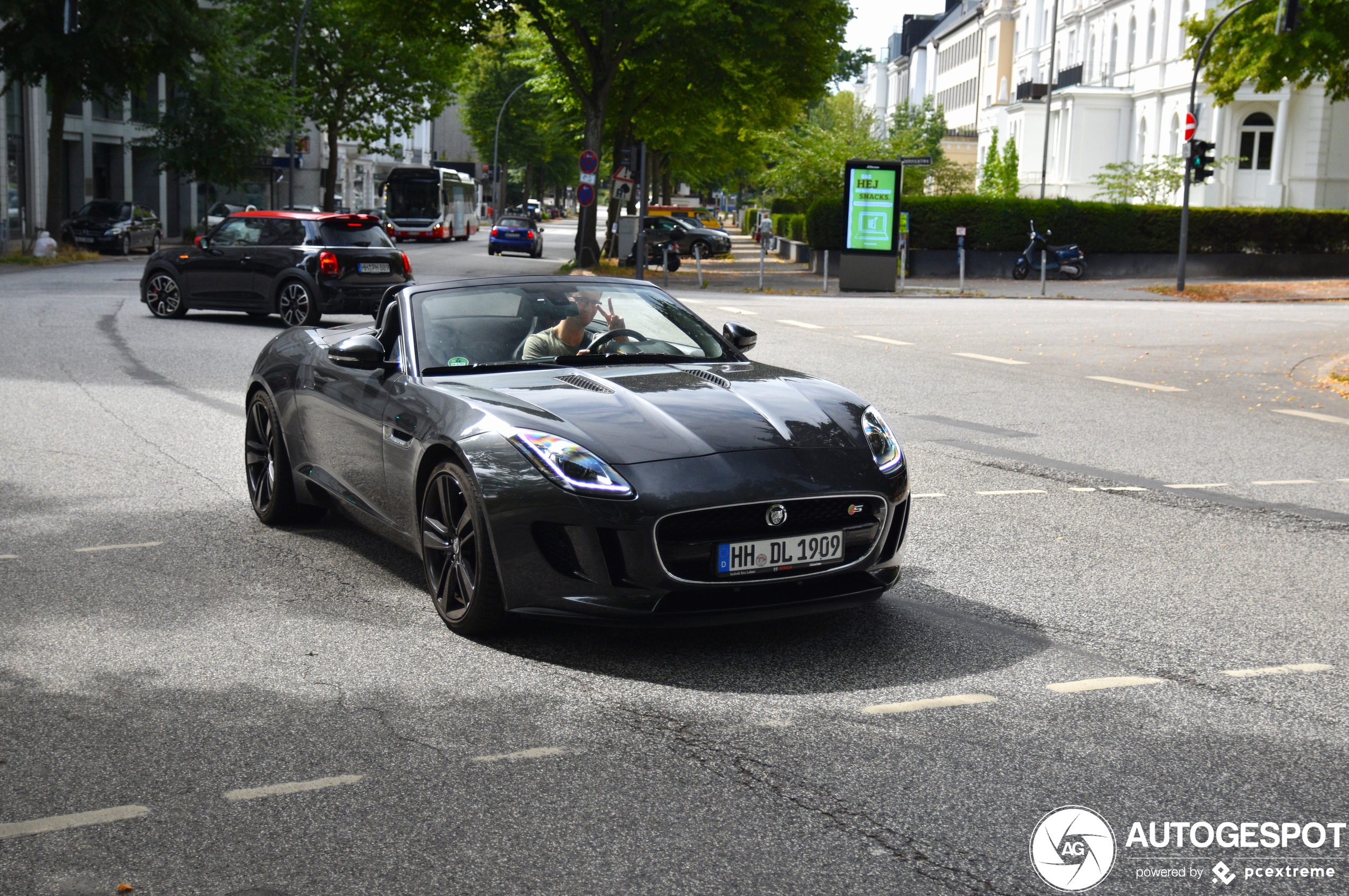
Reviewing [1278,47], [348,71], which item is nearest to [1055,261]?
[1278,47]

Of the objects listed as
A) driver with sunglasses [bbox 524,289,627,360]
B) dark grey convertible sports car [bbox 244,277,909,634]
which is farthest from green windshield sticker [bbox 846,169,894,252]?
driver with sunglasses [bbox 524,289,627,360]

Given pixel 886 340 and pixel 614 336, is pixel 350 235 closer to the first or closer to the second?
pixel 886 340

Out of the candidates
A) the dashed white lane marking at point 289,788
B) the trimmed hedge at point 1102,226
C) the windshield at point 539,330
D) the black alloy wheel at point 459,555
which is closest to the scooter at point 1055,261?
the trimmed hedge at point 1102,226

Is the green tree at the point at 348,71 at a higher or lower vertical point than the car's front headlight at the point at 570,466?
higher

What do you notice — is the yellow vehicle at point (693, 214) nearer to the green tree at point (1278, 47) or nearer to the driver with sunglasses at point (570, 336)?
the green tree at point (1278, 47)

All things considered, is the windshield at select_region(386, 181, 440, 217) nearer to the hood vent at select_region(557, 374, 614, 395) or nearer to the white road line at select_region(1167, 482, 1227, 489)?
the white road line at select_region(1167, 482, 1227, 489)

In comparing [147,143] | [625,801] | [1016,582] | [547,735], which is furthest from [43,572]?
[147,143]

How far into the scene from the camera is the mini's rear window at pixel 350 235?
2000 cm

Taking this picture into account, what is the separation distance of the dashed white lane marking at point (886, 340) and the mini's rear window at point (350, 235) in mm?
6676

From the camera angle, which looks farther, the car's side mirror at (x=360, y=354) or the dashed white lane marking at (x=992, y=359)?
the dashed white lane marking at (x=992, y=359)

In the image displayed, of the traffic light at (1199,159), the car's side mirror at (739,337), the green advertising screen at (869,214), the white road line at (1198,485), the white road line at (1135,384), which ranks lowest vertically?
the white road line at (1198,485)

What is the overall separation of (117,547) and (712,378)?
9.73 feet

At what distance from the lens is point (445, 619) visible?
215 inches

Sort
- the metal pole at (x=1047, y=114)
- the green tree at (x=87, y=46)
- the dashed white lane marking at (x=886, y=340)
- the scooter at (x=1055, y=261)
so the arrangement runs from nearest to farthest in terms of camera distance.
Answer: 1. the dashed white lane marking at (x=886, y=340)
2. the green tree at (x=87, y=46)
3. the scooter at (x=1055, y=261)
4. the metal pole at (x=1047, y=114)
